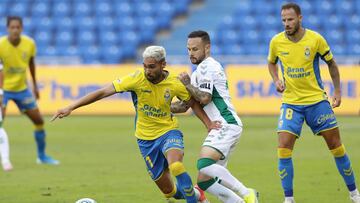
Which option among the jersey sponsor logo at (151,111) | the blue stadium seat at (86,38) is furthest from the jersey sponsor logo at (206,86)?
the blue stadium seat at (86,38)

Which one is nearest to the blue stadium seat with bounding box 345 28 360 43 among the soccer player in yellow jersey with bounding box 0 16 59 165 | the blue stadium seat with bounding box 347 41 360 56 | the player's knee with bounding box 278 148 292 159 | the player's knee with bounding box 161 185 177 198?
the blue stadium seat with bounding box 347 41 360 56

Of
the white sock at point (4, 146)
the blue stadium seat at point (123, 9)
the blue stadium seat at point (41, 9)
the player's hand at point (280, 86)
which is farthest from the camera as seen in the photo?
the blue stadium seat at point (41, 9)

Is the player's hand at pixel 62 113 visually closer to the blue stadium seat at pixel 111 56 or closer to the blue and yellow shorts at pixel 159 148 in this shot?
the blue and yellow shorts at pixel 159 148

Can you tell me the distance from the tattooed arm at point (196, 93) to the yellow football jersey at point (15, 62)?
576 centimetres

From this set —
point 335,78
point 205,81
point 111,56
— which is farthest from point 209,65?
point 111,56

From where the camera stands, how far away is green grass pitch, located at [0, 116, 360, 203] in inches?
403

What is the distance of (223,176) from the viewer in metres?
8.40

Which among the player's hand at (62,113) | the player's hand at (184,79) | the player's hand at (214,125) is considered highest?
the player's hand at (184,79)

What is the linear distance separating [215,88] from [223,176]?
91 cm

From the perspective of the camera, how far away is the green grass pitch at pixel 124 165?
1023 cm

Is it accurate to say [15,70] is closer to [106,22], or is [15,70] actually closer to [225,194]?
[225,194]

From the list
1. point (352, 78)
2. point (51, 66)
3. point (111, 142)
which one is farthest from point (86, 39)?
point (111, 142)

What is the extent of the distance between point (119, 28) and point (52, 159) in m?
16.5

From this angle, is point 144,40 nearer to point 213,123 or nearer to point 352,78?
point 352,78
